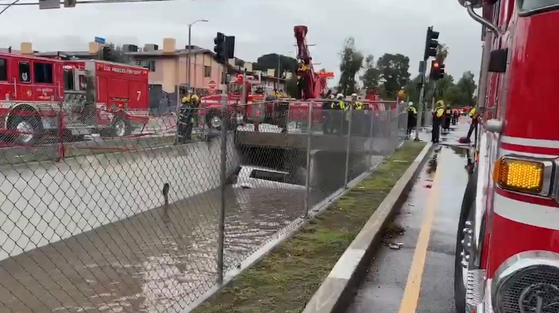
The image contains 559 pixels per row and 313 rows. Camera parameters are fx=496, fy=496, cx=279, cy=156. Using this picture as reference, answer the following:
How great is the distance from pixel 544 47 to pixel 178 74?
63.0 metres

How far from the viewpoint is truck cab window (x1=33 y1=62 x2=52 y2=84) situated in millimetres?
18359

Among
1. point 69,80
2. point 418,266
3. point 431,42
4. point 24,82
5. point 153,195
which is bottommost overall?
point 153,195

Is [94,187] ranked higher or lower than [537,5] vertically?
lower

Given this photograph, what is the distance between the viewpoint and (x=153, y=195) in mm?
9852

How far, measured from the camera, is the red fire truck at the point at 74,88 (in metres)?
13.3

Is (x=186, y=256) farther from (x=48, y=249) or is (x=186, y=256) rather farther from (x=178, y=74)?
(x=178, y=74)

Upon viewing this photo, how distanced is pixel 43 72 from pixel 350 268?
17293 mm

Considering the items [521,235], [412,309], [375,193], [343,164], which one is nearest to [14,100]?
[343,164]

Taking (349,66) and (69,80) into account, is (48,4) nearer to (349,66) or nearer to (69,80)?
(69,80)

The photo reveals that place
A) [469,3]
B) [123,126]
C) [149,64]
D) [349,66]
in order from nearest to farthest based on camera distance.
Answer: [469,3]
[123,126]
[149,64]
[349,66]

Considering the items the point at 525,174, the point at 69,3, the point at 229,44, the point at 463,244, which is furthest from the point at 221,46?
the point at 525,174

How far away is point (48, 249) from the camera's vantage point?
25.4 feet

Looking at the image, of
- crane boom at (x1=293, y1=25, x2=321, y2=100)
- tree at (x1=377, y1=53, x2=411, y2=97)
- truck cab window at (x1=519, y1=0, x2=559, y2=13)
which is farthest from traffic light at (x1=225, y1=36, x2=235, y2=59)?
tree at (x1=377, y1=53, x2=411, y2=97)

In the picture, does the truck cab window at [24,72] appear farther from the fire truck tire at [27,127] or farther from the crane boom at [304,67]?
the crane boom at [304,67]
